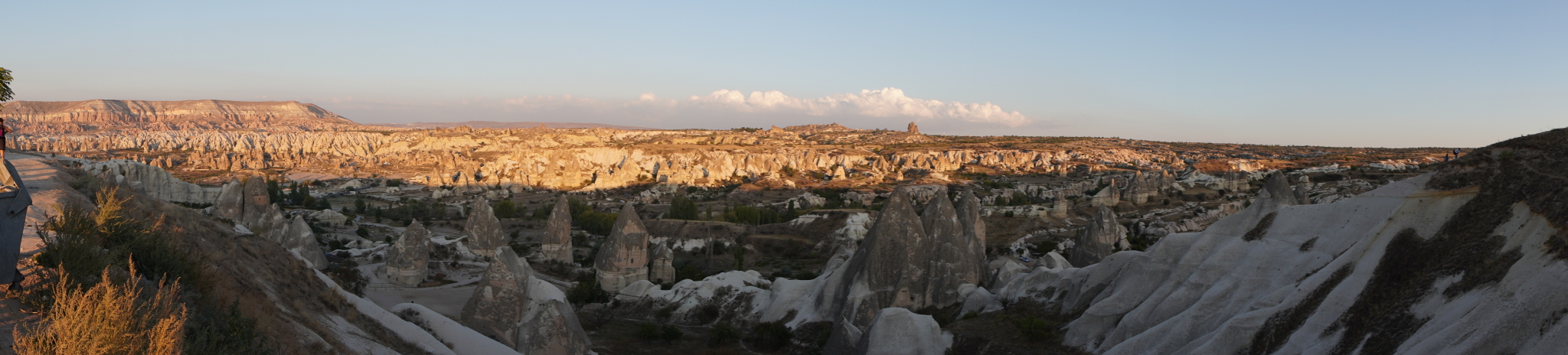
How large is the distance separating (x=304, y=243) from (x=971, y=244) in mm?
27837

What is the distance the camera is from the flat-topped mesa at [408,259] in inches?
1403

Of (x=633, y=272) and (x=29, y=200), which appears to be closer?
(x=29, y=200)

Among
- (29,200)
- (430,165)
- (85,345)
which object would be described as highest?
(29,200)

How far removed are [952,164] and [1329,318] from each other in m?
110

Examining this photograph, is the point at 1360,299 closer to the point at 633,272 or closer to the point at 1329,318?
the point at 1329,318

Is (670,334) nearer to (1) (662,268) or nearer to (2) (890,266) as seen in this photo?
(2) (890,266)

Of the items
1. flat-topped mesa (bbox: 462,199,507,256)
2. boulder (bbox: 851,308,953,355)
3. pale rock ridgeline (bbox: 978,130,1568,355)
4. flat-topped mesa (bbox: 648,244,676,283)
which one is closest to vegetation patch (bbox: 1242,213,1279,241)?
pale rock ridgeline (bbox: 978,130,1568,355)

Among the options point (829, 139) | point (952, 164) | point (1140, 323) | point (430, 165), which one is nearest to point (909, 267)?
point (1140, 323)

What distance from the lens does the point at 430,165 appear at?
477 feet

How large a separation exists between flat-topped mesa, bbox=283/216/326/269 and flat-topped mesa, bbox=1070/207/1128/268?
30840mm

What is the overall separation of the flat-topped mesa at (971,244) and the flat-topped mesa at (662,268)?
1471 cm

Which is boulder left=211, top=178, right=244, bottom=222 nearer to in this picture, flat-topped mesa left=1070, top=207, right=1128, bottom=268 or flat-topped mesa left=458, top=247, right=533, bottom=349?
flat-topped mesa left=458, top=247, right=533, bottom=349

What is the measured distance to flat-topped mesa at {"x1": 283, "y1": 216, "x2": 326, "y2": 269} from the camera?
34.9 meters

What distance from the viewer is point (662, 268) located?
41.3 metres
